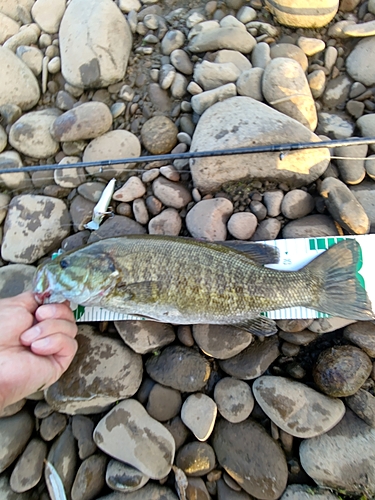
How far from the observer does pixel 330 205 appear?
2740 mm

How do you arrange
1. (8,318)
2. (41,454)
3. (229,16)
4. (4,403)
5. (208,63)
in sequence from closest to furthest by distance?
(4,403) < (8,318) < (41,454) < (208,63) < (229,16)

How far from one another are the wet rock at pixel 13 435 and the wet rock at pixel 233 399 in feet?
5.51

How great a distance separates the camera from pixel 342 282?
2.50 m

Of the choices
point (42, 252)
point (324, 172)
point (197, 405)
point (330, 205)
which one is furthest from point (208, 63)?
point (197, 405)

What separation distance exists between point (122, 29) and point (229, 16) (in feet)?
3.93

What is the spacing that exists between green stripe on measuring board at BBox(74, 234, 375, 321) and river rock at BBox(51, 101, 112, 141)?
1.78m

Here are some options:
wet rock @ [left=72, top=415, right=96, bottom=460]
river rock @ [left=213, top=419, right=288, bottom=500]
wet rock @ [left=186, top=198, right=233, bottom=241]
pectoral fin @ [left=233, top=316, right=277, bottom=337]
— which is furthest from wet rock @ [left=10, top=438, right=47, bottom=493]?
wet rock @ [left=186, top=198, right=233, bottom=241]

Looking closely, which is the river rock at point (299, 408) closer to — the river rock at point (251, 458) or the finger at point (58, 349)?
the river rock at point (251, 458)

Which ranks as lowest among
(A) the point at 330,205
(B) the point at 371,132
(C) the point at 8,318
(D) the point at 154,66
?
(C) the point at 8,318

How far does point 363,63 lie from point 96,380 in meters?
4.09

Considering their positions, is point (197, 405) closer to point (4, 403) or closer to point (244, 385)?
point (244, 385)

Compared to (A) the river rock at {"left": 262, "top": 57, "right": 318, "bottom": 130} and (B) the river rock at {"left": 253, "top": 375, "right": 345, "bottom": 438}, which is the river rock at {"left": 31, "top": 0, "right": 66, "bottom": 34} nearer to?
(A) the river rock at {"left": 262, "top": 57, "right": 318, "bottom": 130}

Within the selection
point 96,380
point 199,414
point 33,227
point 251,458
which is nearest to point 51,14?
point 33,227

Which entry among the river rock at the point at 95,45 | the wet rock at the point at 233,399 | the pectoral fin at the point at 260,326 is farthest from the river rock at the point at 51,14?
the wet rock at the point at 233,399
